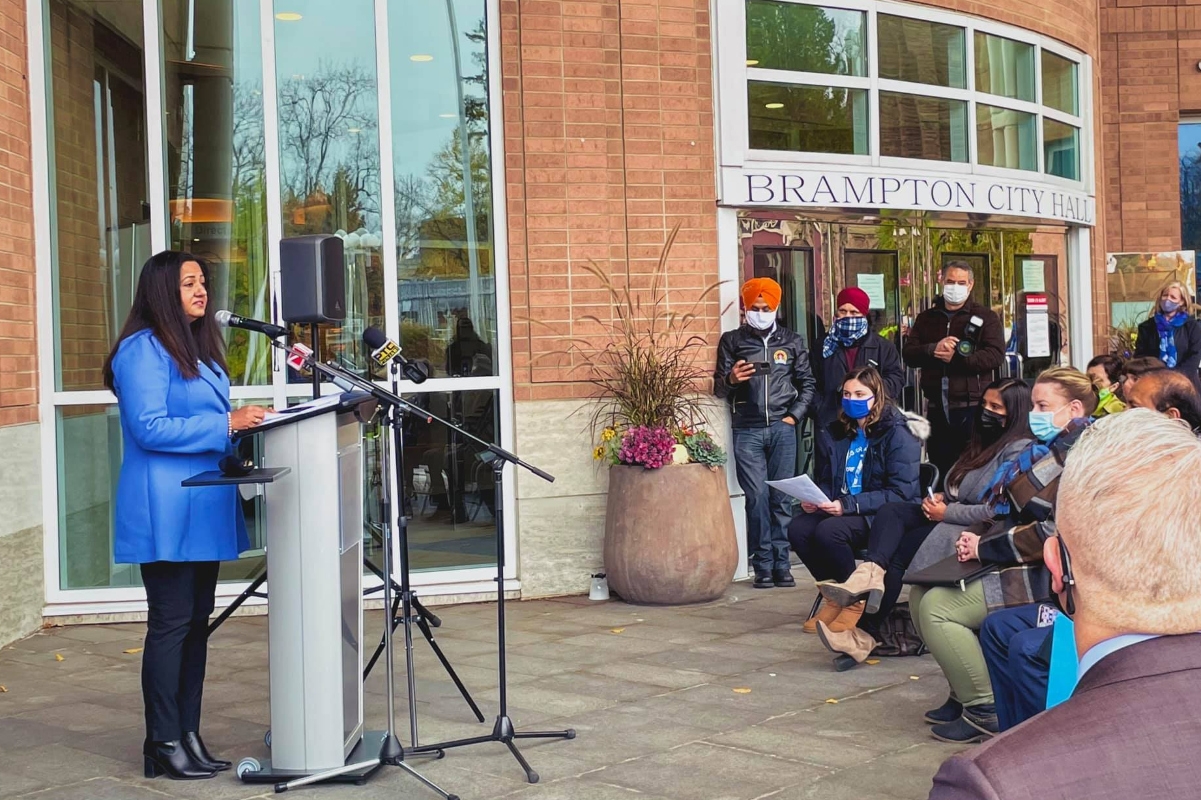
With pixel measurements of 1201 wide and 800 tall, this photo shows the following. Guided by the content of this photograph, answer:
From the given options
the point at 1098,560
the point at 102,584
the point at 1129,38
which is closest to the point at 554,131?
the point at 102,584

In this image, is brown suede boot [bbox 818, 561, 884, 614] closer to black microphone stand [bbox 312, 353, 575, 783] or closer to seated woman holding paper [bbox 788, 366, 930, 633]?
seated woman holding paper [bbox 788, 366, 930, 633]

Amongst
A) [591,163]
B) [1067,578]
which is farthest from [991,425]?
[1067,578]

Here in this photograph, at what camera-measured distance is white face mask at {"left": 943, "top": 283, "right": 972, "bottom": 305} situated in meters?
8.91

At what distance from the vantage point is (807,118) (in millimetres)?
9359

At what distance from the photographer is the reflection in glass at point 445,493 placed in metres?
8.33

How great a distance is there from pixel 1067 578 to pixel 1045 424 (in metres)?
3.66

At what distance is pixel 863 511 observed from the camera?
22.2 feet

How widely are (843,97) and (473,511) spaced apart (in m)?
3.90

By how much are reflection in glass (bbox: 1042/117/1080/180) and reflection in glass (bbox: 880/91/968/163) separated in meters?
1.19

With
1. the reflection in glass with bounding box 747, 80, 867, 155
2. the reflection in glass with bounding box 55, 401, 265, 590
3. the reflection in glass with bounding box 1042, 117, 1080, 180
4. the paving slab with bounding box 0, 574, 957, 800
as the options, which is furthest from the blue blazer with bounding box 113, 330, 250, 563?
the reflection in glass with bounding box 1042, 117, 1080, 180

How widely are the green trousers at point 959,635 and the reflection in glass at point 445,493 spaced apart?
3629 mm

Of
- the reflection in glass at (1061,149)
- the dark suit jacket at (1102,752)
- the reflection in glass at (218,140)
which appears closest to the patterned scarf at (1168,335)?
the reflection in glass at (1061,149)

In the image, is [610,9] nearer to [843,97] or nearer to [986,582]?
[843,97]

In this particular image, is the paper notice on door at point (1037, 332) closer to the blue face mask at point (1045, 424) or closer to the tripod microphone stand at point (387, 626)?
the blue face mask at point (1045, 424)
